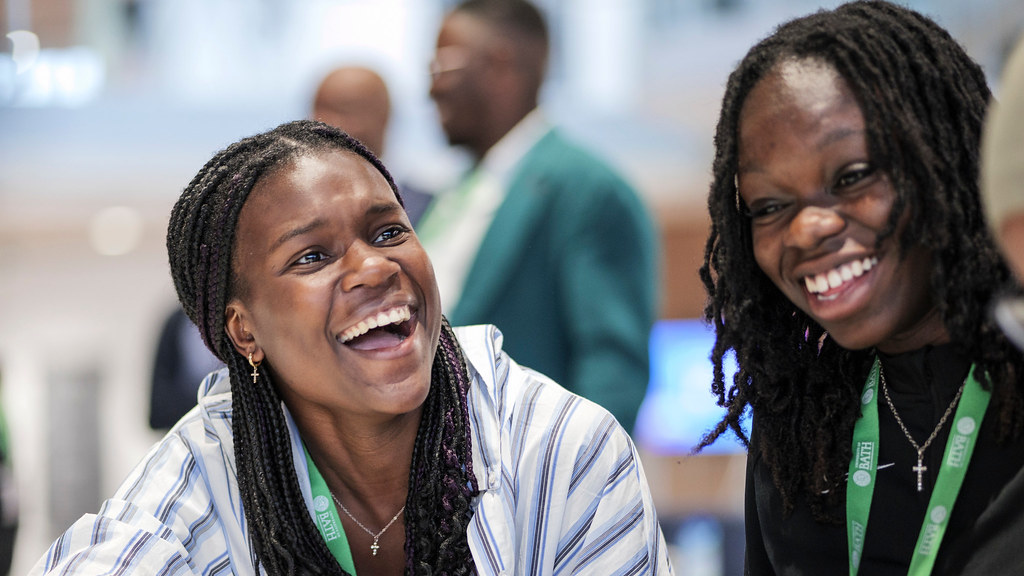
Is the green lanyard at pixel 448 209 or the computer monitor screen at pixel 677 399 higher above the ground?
the green lanyard at pixel 448 209

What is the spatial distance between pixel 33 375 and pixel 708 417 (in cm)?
510

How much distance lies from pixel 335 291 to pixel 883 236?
0.95 meters

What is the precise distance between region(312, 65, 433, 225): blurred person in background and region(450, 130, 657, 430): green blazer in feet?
2.19

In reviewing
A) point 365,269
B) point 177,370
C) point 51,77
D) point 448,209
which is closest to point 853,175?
point 365,269

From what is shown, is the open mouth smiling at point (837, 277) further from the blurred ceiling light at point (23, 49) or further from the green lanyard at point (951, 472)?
the blurred ceiling light at point (23, 49)

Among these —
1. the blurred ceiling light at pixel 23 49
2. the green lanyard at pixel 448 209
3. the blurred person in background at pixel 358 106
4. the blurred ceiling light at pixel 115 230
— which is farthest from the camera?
the blurred ceiling light at pixel 115 230

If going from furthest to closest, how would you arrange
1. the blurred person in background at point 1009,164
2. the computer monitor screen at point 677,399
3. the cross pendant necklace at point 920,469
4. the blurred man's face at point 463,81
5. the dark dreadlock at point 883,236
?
the computer monitor screen at point 677,399
the blurred man's face at point 463,81
the cross pendant necklace at point 920,469
the dark dreadlock at point 883,236
the blurred person in background at point 1009,164

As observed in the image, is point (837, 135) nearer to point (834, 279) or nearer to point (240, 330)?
point (834, 279)

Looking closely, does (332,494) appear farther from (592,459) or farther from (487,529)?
(592,459)

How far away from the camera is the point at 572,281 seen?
296cm

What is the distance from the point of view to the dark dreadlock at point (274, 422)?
82.3 inches

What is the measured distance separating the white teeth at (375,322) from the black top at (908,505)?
67 centimetres

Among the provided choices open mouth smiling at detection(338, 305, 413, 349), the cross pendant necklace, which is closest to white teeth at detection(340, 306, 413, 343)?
open mouth smiling at detection(338, 305, 413, 349)

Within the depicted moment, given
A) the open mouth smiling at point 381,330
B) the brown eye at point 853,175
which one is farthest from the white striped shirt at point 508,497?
the brown eye at point 853,175
